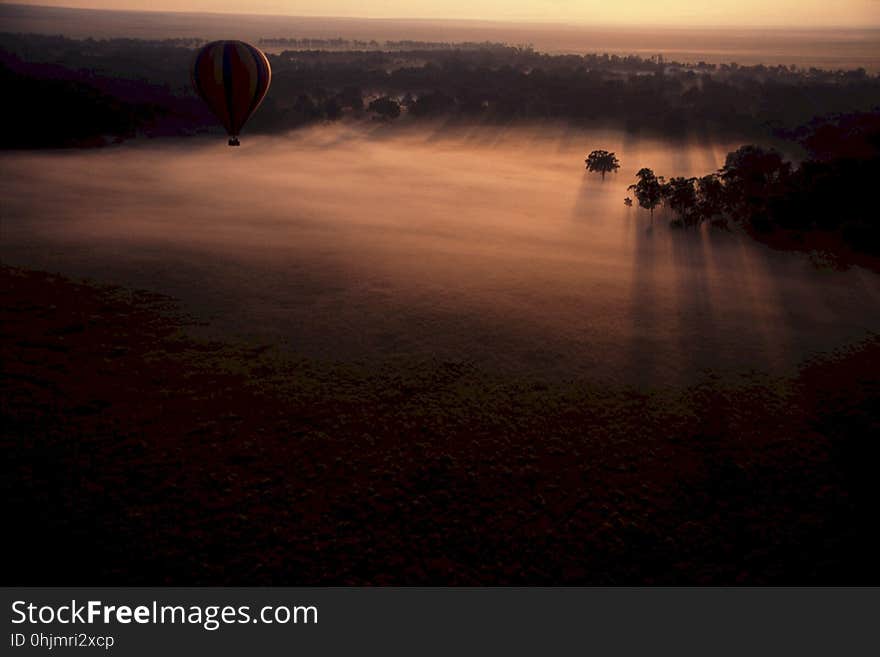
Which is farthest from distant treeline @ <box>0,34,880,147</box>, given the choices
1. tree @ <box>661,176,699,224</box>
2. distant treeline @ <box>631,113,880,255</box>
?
tree @ <box>661,176,699,224</box>

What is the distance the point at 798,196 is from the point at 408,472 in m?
39.4

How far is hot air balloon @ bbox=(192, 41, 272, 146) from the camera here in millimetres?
35250

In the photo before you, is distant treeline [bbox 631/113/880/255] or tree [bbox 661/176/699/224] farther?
tree [bbox 661/176/699/224]

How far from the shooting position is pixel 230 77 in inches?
1405

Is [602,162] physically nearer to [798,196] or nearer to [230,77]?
[798,196]

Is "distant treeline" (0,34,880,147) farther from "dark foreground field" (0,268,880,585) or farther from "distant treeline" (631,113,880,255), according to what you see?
"dark foreground field" (0,268,880,585)

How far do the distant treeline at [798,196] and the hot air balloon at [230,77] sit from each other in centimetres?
3667

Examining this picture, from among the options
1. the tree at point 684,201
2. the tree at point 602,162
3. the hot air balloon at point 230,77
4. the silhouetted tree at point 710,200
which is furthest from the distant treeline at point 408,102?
the tree at point 684,201

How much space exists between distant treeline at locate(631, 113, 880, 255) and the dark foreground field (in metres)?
18.9

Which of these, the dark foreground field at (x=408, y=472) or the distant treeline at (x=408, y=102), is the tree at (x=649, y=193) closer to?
the dark foreground field at (x=408, y=472)

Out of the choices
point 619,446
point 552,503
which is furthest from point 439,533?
point 619,446

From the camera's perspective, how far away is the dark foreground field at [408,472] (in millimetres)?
14125

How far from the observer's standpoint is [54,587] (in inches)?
512
